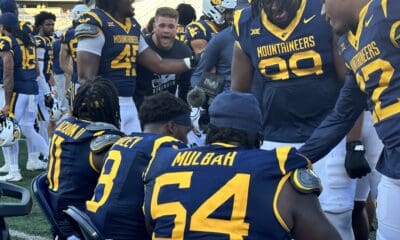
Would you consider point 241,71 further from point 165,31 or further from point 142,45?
point 165,31

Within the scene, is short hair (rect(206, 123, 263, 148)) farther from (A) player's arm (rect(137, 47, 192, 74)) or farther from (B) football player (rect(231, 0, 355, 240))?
(A) player's arm (rect(137, 47, 192, 74))

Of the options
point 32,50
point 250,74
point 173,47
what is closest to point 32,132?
point 32,50

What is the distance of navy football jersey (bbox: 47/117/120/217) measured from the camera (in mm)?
3836

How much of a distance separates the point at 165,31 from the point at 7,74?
298cm

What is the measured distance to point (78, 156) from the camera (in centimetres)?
384

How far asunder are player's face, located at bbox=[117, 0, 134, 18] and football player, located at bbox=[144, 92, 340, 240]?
3091 millimetres

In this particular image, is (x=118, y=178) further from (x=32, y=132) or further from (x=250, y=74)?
(x=32, y=132)

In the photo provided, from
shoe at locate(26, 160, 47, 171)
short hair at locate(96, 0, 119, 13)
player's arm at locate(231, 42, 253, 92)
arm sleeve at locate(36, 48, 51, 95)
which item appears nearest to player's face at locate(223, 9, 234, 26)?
short hair at locate(96, 0, 119, 13)

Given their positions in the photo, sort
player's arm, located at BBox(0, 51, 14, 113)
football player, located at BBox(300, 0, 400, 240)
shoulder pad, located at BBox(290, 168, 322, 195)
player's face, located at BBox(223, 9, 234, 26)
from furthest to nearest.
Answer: player's arm, located at BBox(0, 51, 14, 113), player's face, located at BBox(223, 9, 234, 26), football player, located at BBox(300, 0, 400, 240), shoulder pad, located at BBox(290, 168, 322, 195)

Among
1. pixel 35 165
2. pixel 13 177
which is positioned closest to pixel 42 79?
pixel 35 165

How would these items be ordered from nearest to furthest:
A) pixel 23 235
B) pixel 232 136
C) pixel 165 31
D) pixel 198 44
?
pixel 232 136 < pixel 23 235 < pixel 165 31 < pixel 198 44

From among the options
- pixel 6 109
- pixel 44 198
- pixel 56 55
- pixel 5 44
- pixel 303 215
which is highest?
pixel 303 215

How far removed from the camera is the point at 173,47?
6590 mm

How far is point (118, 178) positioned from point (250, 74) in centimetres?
138
